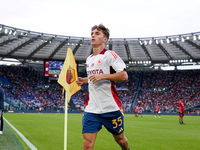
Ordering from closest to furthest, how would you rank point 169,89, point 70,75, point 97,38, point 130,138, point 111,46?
point 97,38 → point 70,75 → point 130,138 → point 111,46 → point 169,89

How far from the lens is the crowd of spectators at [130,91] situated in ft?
159

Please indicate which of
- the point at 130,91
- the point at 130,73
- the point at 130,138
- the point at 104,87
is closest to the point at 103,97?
the point at 104,87

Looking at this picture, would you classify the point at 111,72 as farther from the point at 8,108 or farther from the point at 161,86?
the point at 161,86

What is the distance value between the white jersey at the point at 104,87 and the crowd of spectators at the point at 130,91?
4357 cm

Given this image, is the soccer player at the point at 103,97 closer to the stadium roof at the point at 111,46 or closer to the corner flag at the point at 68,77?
the corner flag at the point at 68,77

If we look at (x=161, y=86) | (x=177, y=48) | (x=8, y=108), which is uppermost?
(x=177, y=48)

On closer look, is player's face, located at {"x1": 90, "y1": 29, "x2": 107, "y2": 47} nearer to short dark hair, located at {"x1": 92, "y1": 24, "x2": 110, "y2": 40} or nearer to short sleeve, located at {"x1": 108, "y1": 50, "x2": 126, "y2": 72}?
short dark hair, located at {"x1": 92, "y1": 24, "x2": 110, "y2": 40}

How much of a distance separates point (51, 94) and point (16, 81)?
25.5 feet

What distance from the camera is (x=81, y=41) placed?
153 feet

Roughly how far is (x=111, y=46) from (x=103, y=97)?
44788 millimetres

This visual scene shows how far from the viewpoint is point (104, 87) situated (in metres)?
4.21

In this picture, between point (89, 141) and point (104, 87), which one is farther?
point (104, 87)

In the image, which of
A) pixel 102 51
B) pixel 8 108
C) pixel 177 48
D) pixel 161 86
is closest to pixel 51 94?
→ pixel 8 108

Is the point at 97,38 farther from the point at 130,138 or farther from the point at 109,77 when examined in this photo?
the point at 130,138
